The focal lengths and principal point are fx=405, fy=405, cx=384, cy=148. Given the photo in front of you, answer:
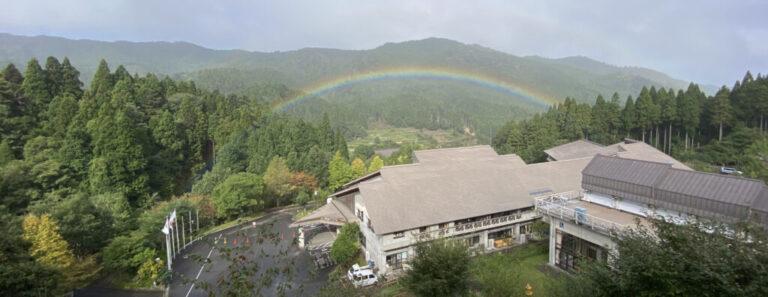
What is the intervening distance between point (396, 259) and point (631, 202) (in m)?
10.0

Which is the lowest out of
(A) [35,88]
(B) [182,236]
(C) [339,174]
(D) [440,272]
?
(B) [182,236]

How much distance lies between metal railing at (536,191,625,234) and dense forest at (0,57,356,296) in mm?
17177

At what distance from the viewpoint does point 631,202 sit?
53.9 feet

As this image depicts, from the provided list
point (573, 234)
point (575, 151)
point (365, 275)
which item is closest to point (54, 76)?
point (365, 275)

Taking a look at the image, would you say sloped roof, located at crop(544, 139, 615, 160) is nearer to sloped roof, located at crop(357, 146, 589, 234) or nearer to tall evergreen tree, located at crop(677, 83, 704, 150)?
sloped roof, located at crop(357, 146, 589, 234)

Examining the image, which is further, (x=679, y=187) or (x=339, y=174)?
(x=339, y=174)

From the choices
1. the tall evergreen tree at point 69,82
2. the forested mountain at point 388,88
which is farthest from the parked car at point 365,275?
the forested mountain at point 388,88

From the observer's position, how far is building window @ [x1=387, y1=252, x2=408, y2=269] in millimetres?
17984

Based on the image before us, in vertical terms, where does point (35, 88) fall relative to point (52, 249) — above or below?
above

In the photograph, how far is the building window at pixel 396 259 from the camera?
59.0ft

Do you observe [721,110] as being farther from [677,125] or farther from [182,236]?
[182,236]

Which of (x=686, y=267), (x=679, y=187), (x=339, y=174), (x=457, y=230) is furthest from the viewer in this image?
(x=339, y=174)

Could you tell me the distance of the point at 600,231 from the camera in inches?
579

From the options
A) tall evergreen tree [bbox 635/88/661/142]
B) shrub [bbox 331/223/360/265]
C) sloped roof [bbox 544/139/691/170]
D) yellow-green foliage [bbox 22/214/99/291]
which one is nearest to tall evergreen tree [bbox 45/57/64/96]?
yellow-green foliage [bbox 22/214/99/291]
